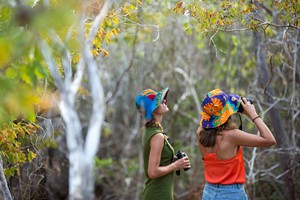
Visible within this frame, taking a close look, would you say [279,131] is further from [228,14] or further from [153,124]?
[153,124]

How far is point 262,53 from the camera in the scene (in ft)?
25.1

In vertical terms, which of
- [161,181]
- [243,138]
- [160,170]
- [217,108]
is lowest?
[161,181]

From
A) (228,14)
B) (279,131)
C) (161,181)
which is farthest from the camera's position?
(279,131)

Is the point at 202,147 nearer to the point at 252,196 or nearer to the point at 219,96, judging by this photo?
the point at 219,96

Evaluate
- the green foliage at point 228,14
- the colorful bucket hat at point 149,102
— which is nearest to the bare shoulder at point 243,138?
the colorful bucket hat at point 149,102

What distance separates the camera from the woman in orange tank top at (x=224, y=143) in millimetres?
4430

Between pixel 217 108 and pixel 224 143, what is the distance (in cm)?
30

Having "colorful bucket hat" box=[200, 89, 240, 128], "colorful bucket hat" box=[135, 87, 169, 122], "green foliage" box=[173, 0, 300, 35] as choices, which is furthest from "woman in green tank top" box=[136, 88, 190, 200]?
"green foliage" box=[173, 0, 300, 35]

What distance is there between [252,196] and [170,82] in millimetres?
5179

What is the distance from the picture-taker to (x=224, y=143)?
4.43 meters

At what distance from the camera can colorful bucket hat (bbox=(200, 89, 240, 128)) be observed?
4473 millimetres

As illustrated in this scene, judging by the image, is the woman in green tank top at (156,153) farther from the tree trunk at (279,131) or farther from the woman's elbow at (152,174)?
the tree trunk at (279,131)

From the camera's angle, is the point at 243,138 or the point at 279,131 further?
the point at 279,131

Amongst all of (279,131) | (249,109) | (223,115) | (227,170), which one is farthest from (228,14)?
(279,131)
